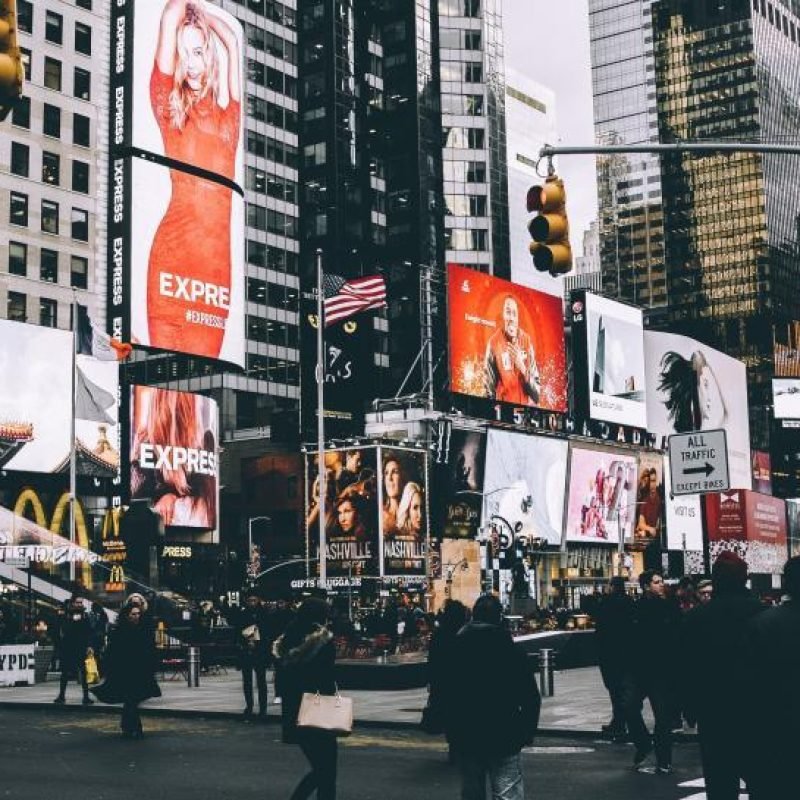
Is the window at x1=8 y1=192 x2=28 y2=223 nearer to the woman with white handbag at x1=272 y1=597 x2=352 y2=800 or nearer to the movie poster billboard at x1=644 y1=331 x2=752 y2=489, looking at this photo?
the movie poster billboard at x1=644 y1=331 x2=752 y2=489

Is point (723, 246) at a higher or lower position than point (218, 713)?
higher

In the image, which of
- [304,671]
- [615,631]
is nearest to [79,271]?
[615,631]

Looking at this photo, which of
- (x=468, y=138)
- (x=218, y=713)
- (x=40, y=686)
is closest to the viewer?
(x=218, y=713)

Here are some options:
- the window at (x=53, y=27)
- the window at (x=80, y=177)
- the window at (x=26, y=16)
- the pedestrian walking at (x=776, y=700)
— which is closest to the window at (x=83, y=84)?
the window at (x=53, y=27)

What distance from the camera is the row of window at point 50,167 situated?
83688 mm

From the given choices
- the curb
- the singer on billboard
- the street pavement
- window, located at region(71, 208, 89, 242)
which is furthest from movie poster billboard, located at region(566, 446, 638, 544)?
the street pavement

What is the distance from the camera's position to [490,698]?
942 centimetres

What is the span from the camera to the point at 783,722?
728 cm

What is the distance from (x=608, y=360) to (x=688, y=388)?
1690 cm

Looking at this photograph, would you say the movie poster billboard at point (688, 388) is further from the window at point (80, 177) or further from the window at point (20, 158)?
the window at point (20, 158)

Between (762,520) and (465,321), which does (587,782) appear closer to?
(465,321)

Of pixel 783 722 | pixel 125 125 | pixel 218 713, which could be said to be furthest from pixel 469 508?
pixel 783 722

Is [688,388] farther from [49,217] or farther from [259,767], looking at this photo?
[259,767]

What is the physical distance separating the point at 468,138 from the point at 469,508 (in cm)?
5508
